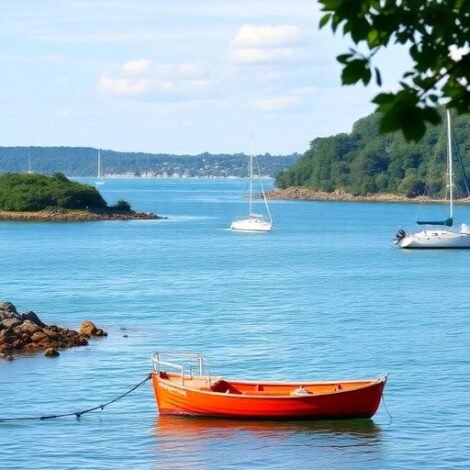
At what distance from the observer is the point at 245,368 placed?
41375 millimetres

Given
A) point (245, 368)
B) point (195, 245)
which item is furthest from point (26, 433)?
point (195, 245)

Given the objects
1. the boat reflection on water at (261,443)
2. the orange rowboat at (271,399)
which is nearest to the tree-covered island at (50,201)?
the orange rowboat at (271,399)

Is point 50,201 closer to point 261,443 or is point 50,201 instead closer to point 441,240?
point 441,240

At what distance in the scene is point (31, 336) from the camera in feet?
152

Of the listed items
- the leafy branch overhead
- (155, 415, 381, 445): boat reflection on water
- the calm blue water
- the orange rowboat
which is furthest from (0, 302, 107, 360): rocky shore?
the leafy branch overhead

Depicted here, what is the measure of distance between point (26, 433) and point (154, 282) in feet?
148

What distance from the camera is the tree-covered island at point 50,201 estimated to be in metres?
152

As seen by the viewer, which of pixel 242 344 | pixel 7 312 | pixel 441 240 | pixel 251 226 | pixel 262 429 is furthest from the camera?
pixel 251 226

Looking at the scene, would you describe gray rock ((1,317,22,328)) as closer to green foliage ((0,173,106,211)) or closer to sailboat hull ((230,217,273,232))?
sailboat hull ((230,217,273,232))

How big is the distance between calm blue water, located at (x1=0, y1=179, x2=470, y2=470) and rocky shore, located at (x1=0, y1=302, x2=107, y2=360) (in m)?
1.04

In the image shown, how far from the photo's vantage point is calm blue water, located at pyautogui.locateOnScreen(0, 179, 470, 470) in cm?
3005

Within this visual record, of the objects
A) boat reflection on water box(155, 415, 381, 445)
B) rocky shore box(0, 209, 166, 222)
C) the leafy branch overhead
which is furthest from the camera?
rocky shore box(0, 209, 166, 222)

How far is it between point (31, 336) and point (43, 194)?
354ft

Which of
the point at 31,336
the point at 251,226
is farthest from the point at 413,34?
the point at 251,226
